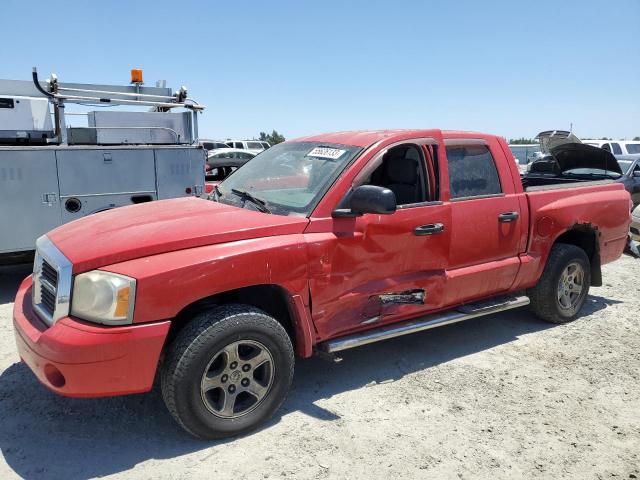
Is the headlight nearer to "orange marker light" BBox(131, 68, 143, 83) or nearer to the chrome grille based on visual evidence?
the chrome grille

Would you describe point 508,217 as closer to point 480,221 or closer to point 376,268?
point 480,221

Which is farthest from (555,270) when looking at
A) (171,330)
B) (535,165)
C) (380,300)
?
(171,330)

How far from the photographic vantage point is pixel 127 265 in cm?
283

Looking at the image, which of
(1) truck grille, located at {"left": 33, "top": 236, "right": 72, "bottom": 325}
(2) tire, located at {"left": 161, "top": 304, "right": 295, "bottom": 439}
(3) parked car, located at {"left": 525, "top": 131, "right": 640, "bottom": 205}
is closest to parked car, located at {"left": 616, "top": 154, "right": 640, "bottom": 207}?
(3) parked car, located at {"left": 525, "top": 131, "right": 640, "bottom": 205}

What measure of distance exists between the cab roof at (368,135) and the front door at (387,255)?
0.12m

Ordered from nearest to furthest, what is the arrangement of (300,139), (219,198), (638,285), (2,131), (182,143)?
(219,198), (300,139), (2,131), (638,285), (182,143)

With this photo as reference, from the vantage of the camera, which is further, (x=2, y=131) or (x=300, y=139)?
(x=2, y=131)

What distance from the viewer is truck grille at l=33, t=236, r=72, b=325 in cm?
282

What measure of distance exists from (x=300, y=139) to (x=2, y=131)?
3951 millimetres

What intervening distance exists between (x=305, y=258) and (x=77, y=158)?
418 centimetres

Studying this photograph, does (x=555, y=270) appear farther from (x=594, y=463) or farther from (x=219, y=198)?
(x=219, y=198)

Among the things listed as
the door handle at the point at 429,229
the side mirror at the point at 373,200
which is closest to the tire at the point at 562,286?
the door handle at the point at 429,229

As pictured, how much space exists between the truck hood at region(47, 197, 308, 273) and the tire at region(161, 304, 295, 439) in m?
0.45

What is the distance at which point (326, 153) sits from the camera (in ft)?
12.8
